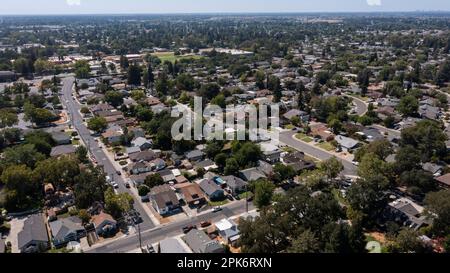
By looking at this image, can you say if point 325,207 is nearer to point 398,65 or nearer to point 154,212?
point 154,212

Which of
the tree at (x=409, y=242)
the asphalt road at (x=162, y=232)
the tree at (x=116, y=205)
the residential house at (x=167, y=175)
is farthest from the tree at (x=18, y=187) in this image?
the tree at (x=409, y=242)

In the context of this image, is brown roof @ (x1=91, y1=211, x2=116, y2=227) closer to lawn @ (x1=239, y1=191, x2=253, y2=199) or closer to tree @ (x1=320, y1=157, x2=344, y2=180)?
lawn @ (x1=239, y1=191, x2=253, y2=199)

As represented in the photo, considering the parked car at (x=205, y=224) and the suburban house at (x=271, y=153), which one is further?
the suburban house at (x=271, y=153)

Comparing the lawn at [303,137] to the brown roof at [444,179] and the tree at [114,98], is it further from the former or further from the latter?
the tree at [114,98]

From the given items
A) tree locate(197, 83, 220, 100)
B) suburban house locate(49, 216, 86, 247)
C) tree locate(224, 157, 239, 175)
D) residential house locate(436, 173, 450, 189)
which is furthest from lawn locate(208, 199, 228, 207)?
tree locate(197, 83, 220, 100)

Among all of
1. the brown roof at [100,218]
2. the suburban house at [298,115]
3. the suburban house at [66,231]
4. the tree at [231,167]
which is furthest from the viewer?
the suburban house at [298,115]

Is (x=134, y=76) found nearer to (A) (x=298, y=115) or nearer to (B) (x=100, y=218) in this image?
(A) (x=298, y=115)
